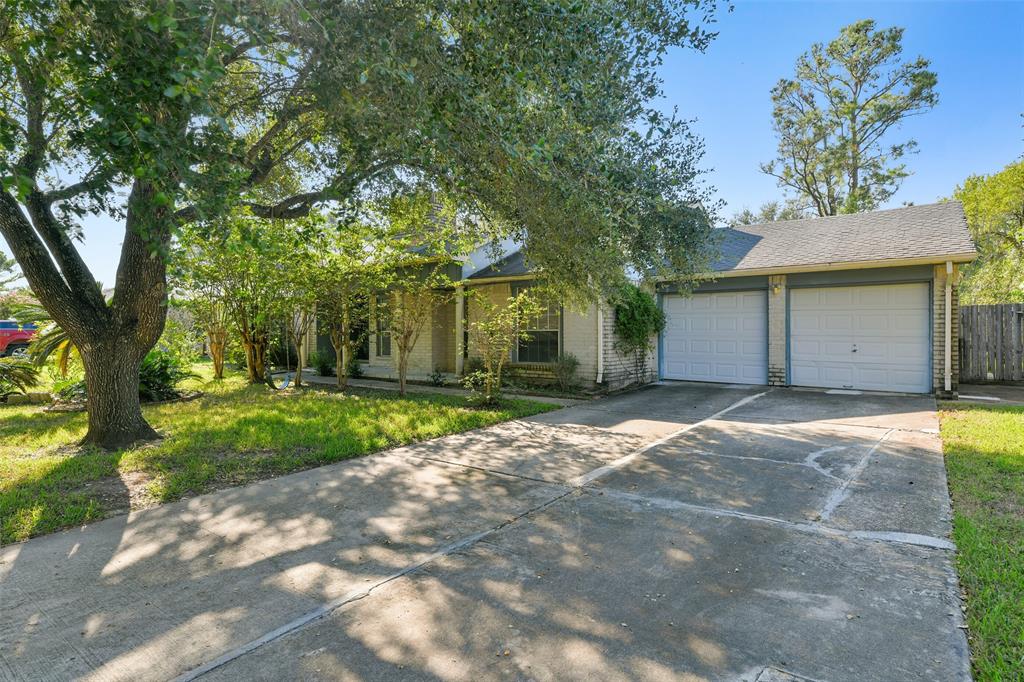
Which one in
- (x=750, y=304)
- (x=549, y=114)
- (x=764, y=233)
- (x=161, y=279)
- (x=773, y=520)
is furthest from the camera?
(x=764, y=233)

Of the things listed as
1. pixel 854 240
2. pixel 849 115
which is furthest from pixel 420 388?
pixel 849 115

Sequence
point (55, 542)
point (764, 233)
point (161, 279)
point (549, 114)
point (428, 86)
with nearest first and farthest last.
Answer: point (55, 542), point (428, 86), point (549, 114), point (161, 279), point (764, 233)

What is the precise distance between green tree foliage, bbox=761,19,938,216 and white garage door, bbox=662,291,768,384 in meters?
15.5

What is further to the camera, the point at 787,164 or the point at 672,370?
the point at 787,164

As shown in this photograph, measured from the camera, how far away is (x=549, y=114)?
530cm

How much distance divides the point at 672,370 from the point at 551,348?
3.02 meters

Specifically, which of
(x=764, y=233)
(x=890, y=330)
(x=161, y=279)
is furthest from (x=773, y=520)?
(x=764, y=233)

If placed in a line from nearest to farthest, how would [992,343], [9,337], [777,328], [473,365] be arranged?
[777,328], [992,343], [473,365], [9,337]

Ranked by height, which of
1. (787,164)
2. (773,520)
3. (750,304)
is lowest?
(773,520)

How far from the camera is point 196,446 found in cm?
630

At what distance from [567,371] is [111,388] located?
7833 mm

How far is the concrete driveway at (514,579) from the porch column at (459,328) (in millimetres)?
Result: 7073

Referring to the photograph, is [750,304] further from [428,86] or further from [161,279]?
[161,279]

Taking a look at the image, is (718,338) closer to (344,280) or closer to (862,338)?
(862,338)
